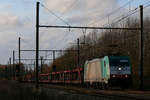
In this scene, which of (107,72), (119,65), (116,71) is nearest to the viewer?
(116,71)

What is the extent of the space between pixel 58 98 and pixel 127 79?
1518cm

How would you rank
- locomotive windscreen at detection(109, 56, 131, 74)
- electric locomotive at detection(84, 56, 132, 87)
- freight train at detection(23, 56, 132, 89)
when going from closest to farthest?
electric locomotive at detection(84, 56, 132, 87) → freight train at detection(23, 56, 132, 89) → locomotive windscreen at detection(109, 56, 131, 74)

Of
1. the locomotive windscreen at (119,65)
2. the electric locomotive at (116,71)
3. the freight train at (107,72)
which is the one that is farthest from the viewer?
the locomotive windscreen at (119,65)

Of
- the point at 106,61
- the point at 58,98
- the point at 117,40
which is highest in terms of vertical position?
the point at 117,40

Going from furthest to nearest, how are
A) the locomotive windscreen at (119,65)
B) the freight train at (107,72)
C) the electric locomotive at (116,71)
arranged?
the locomotive windscreen at (119,65)
the freight train at (107,72)
the electric locomotive at (116,71)

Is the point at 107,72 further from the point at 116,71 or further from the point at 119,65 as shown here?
the point at 119,65

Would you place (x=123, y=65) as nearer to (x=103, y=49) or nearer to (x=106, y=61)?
(x=106, y=61)

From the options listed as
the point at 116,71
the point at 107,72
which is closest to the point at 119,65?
the point at 116,71

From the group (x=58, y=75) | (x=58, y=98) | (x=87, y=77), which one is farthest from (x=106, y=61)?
(x=58, y=75)

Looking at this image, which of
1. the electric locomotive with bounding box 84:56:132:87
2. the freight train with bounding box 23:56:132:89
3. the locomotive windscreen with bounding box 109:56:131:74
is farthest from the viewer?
the locomotive windscreen with bounding box 109:56:131:74

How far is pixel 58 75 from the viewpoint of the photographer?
191 ft

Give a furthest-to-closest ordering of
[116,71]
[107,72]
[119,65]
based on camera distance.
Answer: [107,72] → [119,65] → [116,71]

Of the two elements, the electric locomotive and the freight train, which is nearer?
the electric locomotive

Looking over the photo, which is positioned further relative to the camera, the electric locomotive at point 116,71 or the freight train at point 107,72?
the freight train at point 107,72
